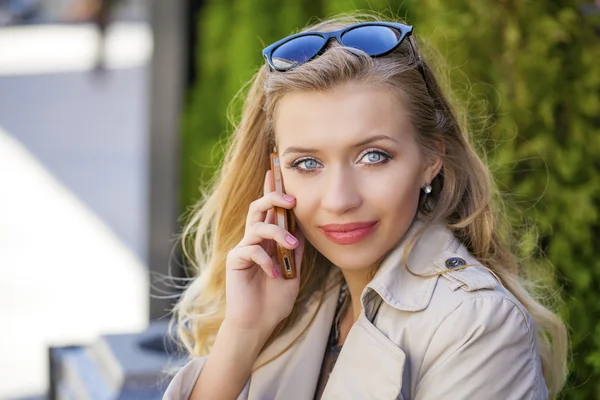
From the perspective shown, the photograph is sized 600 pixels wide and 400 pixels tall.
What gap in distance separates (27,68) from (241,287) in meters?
14.3

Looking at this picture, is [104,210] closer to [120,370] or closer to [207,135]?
[207,135]

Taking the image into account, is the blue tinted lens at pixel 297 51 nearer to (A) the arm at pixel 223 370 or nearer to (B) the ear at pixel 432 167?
(B) the ear at pixel 432 167

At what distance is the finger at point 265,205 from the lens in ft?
7.28

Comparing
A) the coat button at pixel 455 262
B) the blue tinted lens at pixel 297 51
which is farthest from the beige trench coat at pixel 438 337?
the blue tinted lens at pixel 297 51

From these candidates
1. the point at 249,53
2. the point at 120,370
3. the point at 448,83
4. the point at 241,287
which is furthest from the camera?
the point at 249,53

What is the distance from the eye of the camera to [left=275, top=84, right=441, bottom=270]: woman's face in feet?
6.80

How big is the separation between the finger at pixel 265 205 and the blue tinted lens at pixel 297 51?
299mm

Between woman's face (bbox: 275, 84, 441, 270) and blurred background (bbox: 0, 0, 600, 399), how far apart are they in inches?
18.0

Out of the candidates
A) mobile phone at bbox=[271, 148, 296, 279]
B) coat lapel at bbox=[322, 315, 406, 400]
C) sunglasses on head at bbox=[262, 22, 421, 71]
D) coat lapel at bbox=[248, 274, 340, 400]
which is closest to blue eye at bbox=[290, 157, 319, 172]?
mobile phone at bbox=[271, 148, 296, 279]

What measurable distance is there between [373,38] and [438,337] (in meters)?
0.69

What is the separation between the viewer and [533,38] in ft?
11.3

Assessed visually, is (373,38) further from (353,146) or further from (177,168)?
(177,168)

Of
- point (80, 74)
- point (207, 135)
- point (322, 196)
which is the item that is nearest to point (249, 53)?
point (207, 135)

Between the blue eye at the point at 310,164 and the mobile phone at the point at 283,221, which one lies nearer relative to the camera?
the blue eye at the point at 310,164
